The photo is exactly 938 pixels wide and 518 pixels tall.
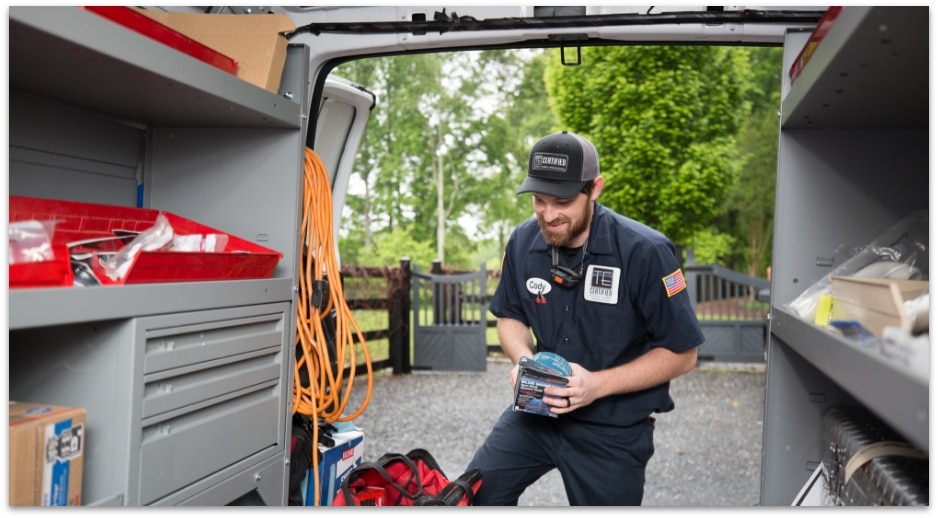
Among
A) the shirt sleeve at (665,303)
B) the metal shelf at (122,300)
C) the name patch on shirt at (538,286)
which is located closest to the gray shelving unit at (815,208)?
the shirt sleeve at (665,303)

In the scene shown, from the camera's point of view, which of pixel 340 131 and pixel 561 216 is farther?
pixel 340 131

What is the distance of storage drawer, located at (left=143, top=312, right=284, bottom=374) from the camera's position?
6.63ft

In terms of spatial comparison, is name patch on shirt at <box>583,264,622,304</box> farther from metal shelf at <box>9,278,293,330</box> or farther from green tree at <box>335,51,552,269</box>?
green tree at <box>335,51,552,269</box>

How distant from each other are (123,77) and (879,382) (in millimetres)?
1817

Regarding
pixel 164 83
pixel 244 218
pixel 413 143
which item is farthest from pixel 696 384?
pixel 413 143

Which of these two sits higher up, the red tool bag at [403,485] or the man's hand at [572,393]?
the man's hand at [572,393]

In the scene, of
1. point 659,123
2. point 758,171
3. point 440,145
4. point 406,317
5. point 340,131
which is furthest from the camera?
point 440,145

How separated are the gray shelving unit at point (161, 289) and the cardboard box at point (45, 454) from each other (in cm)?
12

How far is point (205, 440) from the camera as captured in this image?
7.54ft

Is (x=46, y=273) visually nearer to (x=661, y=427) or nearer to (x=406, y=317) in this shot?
(x=661, y=427)

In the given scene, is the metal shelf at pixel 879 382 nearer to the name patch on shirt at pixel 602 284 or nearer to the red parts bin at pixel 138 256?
the name patch on shirt at pixel 602 284

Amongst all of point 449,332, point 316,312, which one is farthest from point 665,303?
point 449,332

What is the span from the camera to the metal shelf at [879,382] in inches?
41.0

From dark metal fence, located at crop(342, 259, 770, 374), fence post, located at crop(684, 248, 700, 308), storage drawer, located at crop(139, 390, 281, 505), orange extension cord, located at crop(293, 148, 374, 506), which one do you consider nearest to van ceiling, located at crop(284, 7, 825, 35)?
orange extension cord, located at crop(293, 148, 374, 506)
